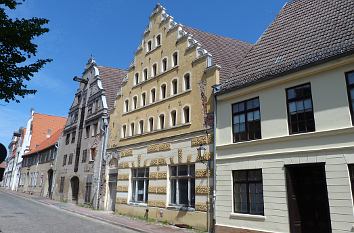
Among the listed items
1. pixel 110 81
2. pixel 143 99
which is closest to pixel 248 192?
pixel 143 99

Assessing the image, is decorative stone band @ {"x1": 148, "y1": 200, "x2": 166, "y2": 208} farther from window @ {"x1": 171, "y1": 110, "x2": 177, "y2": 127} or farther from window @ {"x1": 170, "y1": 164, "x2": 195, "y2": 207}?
window @ {"x1": 171, "y1": 110, "x2": 177, "y2": 127}

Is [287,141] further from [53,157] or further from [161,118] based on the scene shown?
[53,157]

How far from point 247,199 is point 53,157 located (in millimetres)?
33137

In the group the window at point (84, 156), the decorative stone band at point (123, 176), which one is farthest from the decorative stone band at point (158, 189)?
the window at point (84, 156)

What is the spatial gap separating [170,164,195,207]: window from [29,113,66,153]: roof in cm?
4559

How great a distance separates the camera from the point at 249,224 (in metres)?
14.7

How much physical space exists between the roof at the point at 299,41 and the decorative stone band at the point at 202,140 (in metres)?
2.61

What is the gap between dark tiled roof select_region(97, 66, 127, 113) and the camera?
32547 millimetres

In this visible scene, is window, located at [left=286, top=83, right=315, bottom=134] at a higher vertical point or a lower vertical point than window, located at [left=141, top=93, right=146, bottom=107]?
lower

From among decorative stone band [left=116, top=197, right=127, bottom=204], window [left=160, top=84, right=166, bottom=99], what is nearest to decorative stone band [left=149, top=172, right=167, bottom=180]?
decorative stone band [left=116, top=197, right=127, bottom=204]

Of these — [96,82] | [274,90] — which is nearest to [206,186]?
[274,90]

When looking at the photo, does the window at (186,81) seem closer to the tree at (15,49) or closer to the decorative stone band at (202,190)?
the decorative stone band at (202,190)

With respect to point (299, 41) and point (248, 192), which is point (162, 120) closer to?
point (248, 192)

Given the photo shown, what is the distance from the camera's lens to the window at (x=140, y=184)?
74.0 feet
